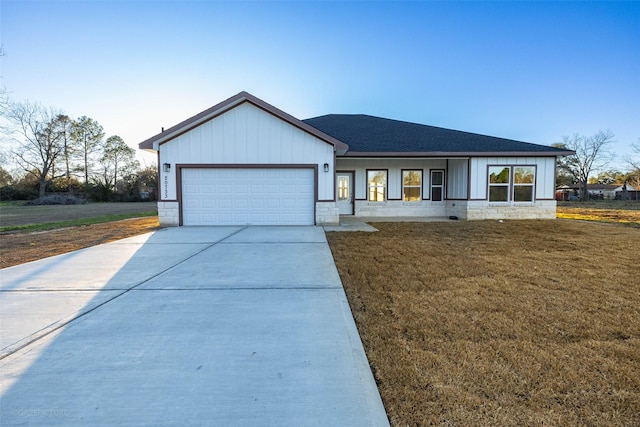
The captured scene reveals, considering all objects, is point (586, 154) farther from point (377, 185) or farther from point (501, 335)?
point (501, 335)

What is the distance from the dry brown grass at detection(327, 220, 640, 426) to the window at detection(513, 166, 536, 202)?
7.60 m

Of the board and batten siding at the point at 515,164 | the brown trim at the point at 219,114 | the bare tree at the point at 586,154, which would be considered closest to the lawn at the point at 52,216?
the brown trim at the point at 219,114

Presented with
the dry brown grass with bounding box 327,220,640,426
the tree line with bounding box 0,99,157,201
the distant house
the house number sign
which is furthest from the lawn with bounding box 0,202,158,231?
the distant house

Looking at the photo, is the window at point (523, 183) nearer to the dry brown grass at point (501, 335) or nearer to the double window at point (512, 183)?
the double window at point (512, 183)

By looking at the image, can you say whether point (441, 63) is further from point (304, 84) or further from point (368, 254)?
point (368, 254)

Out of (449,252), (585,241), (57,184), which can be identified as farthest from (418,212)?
(57,184)

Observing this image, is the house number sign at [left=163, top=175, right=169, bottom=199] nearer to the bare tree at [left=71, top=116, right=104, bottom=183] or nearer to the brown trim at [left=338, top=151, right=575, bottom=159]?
the brown trim at [left=338, top=151, right=575, bottom=159]

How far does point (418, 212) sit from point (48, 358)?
47.0 ft

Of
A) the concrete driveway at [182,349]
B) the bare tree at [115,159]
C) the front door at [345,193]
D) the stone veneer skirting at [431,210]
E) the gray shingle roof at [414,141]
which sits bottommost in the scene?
the concrete driveway at [182,349]

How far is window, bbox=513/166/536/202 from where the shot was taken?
13.2 metres

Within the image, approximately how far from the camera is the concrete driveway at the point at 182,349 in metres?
1.89

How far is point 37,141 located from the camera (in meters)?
36.3

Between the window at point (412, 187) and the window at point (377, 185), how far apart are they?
979 millimetres

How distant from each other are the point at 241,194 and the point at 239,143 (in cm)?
189
